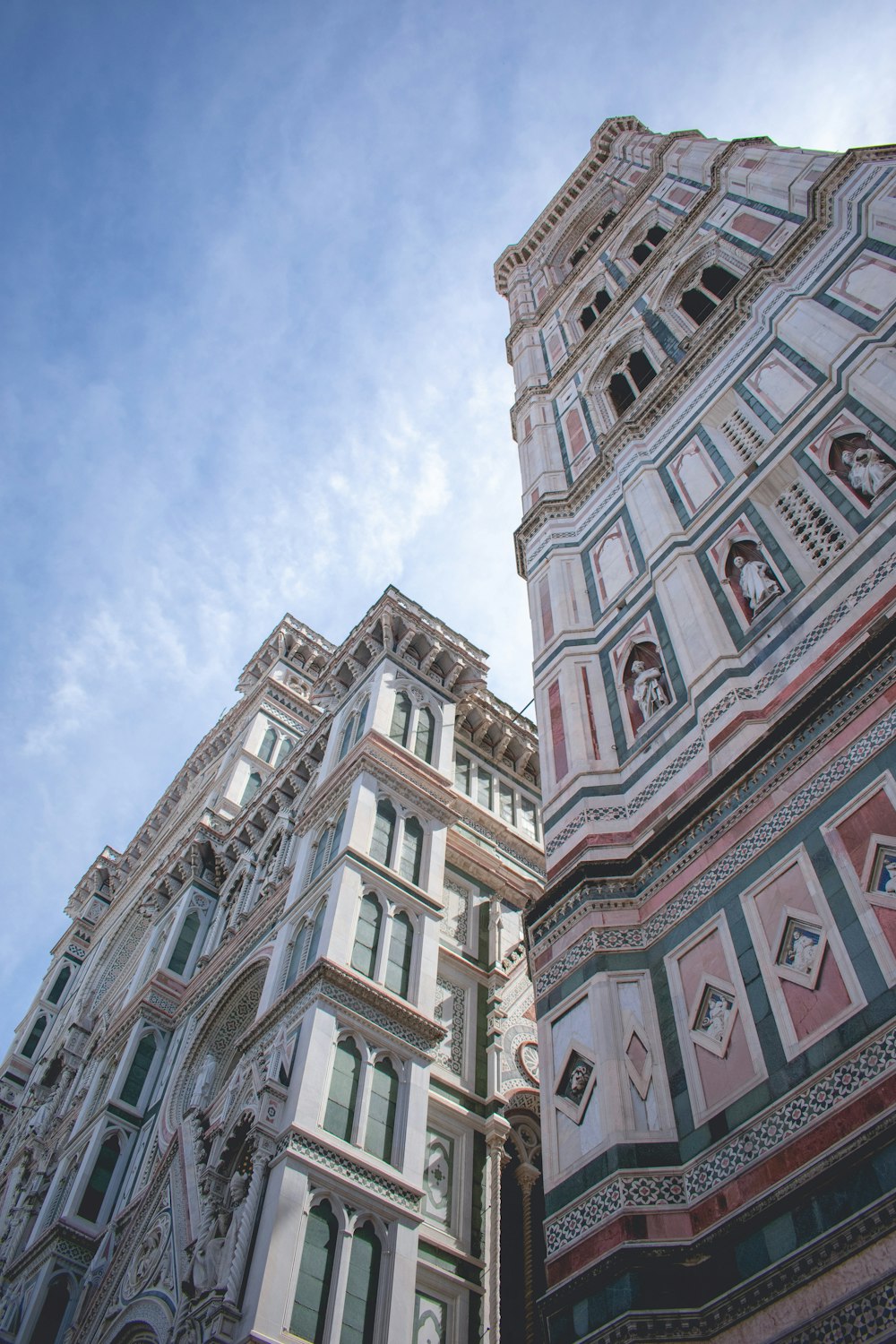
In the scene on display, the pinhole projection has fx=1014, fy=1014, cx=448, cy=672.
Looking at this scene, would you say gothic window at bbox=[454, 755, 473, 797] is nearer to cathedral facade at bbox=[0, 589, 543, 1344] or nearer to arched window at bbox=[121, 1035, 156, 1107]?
cathedral facade at bbox=[0, 589, 543, 1344]

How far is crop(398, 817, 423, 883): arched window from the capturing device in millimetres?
14188

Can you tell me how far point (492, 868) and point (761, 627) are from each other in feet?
28.0

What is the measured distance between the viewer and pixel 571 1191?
247 inches

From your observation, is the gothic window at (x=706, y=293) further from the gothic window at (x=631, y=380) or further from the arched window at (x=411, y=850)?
the arched window at (x=411, y=850)

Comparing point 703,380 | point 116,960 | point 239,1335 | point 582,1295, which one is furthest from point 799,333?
point 116,960

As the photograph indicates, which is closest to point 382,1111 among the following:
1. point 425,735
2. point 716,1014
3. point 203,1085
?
point 716,1014

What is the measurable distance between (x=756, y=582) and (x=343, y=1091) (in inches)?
260

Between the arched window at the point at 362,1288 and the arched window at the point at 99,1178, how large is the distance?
752 cm

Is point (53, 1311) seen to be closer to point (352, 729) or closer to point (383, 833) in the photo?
point (383, 833)

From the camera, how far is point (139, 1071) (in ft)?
57.2

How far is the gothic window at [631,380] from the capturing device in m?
16.4

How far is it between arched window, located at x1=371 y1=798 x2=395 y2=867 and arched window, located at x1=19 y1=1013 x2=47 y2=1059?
17.1m

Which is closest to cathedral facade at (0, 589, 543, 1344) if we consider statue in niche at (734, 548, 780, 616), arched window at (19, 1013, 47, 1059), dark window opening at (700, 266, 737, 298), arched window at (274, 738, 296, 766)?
arched window at (19, 1013, 47, 1059)

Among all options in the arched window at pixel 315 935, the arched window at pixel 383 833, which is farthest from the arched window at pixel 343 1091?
the arched window at pixel 383 833
